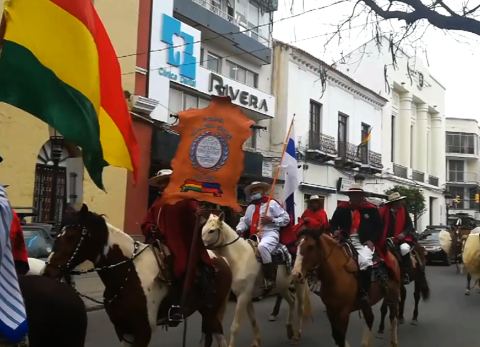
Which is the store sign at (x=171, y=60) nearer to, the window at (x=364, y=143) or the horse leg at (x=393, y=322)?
the horse leg at (x=393, y=322)

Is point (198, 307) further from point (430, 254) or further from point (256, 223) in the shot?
point (430, 254)

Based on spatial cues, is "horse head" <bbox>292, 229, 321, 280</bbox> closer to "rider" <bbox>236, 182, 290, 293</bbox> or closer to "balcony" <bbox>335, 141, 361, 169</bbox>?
"rider" <bbox>236, 182, 290, 293</bbox>

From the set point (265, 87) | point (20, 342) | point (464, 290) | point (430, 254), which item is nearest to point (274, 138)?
point (265, 87)

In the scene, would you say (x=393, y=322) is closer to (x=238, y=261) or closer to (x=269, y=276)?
(x=269, y=276)

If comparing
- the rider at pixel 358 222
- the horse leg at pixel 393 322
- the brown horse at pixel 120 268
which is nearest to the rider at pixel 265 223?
the rider at pixel 358 222

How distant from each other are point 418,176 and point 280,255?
37.9 m

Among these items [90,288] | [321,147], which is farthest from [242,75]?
[90,288]

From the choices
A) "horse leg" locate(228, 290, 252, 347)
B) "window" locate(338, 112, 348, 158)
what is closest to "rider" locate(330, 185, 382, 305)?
"horse leg" locate(228, 290, 252, 347)

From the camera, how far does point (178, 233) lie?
6.34 metres

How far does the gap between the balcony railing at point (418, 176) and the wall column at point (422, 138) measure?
1.39m

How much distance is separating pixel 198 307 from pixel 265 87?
21.7 m

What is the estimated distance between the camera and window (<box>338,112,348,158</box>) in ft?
106

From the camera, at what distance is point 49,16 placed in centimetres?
420

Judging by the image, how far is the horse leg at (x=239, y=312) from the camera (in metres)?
7.61
